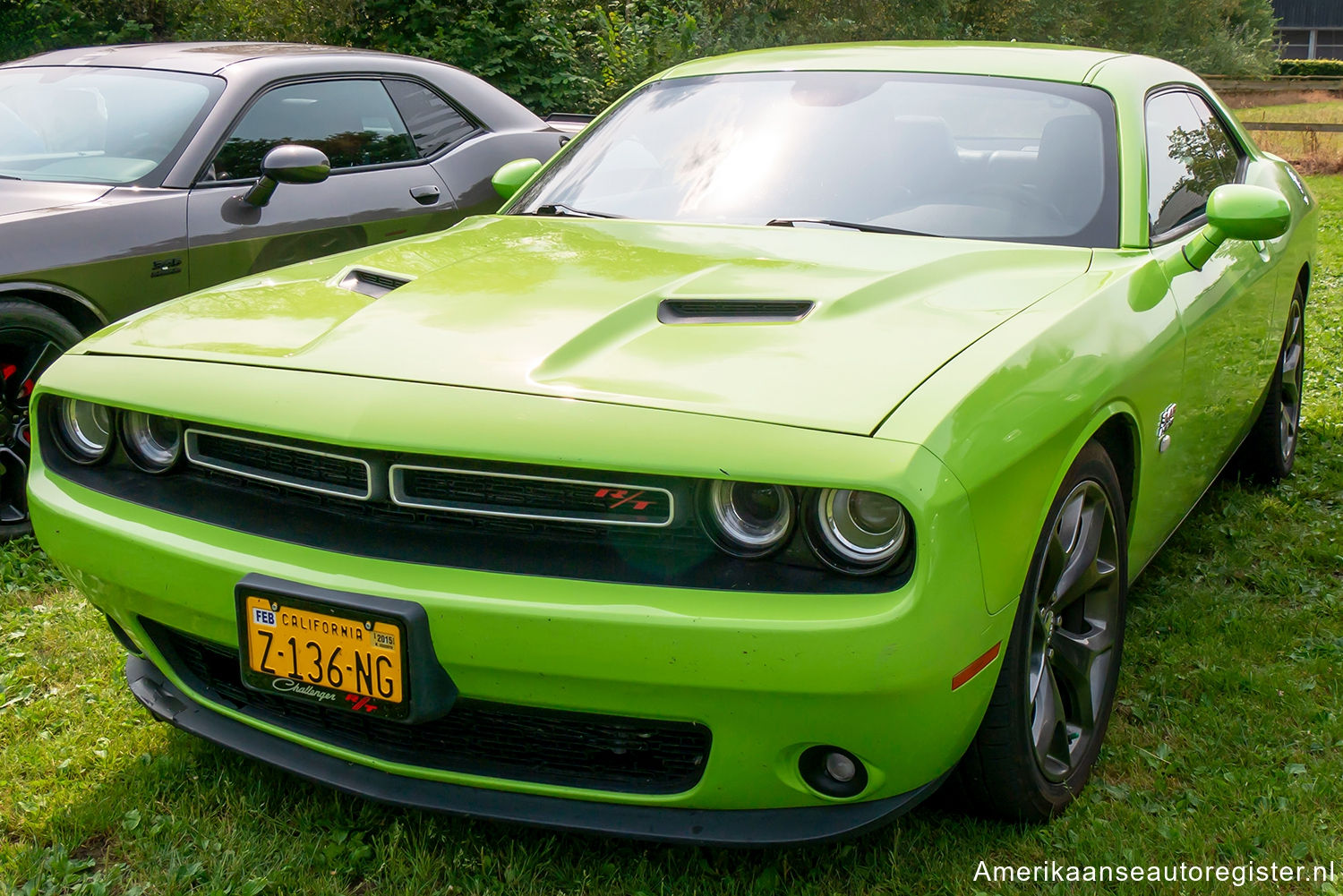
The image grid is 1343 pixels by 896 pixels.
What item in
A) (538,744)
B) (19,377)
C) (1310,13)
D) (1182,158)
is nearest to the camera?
(538,744)

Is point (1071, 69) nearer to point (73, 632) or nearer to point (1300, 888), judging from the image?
point (1300, 888)

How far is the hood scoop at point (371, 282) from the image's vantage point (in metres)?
2.50

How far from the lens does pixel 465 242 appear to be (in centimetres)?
285

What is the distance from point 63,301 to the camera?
372cm

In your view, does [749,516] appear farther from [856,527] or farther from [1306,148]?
[1306,148]

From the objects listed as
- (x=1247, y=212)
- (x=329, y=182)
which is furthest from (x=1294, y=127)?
(x=1247, y=212)

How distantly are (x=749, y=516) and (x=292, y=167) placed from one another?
2.76m

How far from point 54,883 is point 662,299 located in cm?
150

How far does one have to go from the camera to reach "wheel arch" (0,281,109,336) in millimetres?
3570

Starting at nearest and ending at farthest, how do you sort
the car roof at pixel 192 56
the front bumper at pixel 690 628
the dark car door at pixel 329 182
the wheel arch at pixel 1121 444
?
the front bumper at pixel 690 628
the wheel arch at pixel 1121 444
the dark car door at pixel 329 182
the car roof at pixel 192 56

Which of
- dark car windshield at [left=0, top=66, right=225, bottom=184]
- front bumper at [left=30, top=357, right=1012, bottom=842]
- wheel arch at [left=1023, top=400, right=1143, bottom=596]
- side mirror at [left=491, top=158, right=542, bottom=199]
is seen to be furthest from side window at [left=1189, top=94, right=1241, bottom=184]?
dark car windshield at [left=0, top=66, right=225, bottom=184]

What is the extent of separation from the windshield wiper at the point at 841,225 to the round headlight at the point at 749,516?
1.06 metres

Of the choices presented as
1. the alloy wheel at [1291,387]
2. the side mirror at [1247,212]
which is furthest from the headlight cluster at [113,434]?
the alloy wheel at [1291,387]

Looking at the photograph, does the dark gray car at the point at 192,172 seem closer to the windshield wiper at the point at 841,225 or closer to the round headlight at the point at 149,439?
the round headlight at the point at 149,439
